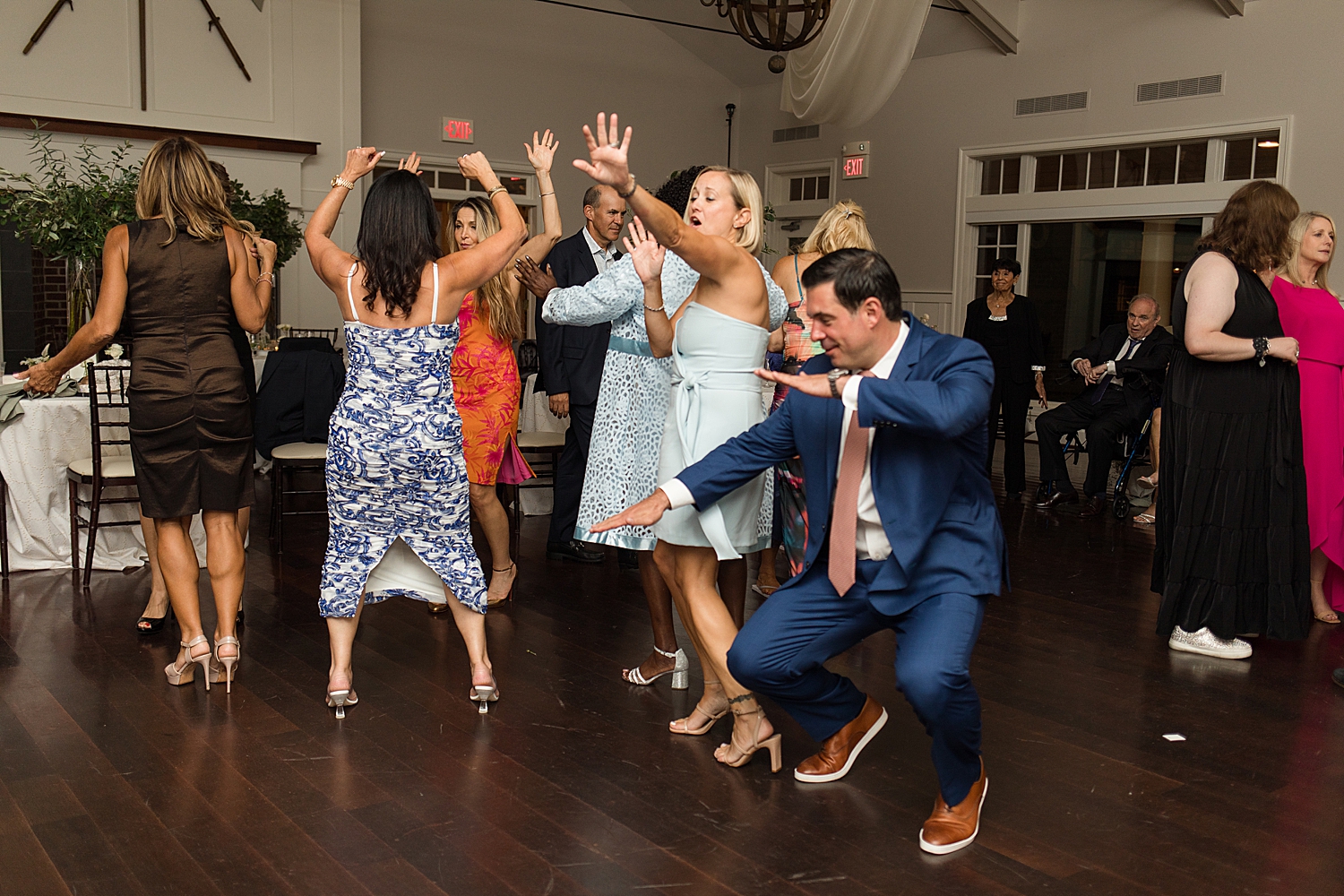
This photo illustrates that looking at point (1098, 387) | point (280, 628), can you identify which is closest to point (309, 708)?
point (280, 628)

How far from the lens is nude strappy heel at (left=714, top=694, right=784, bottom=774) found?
9.62 ft

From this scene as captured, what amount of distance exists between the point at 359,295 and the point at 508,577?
1723 millimetres

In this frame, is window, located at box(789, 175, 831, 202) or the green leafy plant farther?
window, located at box(789, 175, 831, 202)

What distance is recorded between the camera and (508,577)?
181 inches

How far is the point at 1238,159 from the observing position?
889cm

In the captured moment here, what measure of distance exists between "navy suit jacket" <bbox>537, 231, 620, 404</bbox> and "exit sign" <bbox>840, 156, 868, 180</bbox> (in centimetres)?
721

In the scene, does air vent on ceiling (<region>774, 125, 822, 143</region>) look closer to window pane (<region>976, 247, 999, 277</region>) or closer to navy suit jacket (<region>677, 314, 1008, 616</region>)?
window pane (<region>976, 247, 999, 277</region>)

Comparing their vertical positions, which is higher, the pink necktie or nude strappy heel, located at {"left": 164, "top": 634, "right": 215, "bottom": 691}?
the pink necktie

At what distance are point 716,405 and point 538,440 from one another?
9.67ft

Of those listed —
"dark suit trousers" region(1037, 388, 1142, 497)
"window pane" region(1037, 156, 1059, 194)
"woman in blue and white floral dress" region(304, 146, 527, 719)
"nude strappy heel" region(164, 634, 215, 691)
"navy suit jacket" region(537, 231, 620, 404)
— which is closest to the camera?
"woman in blue and white floral dress" region(304, 146, 527, 719)

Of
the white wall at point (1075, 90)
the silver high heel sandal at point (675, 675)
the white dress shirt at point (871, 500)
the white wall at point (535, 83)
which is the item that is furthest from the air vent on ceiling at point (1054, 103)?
the white dress shirt at point (871, 500)

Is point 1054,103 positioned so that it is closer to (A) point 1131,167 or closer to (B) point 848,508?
(A) point 1131,167

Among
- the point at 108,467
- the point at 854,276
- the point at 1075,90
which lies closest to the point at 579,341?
the point at 108,467

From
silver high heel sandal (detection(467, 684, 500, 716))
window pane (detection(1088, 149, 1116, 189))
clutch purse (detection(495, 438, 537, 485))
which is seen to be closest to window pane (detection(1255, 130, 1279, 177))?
window pane (detection(1088, 149, 1116, 189))
